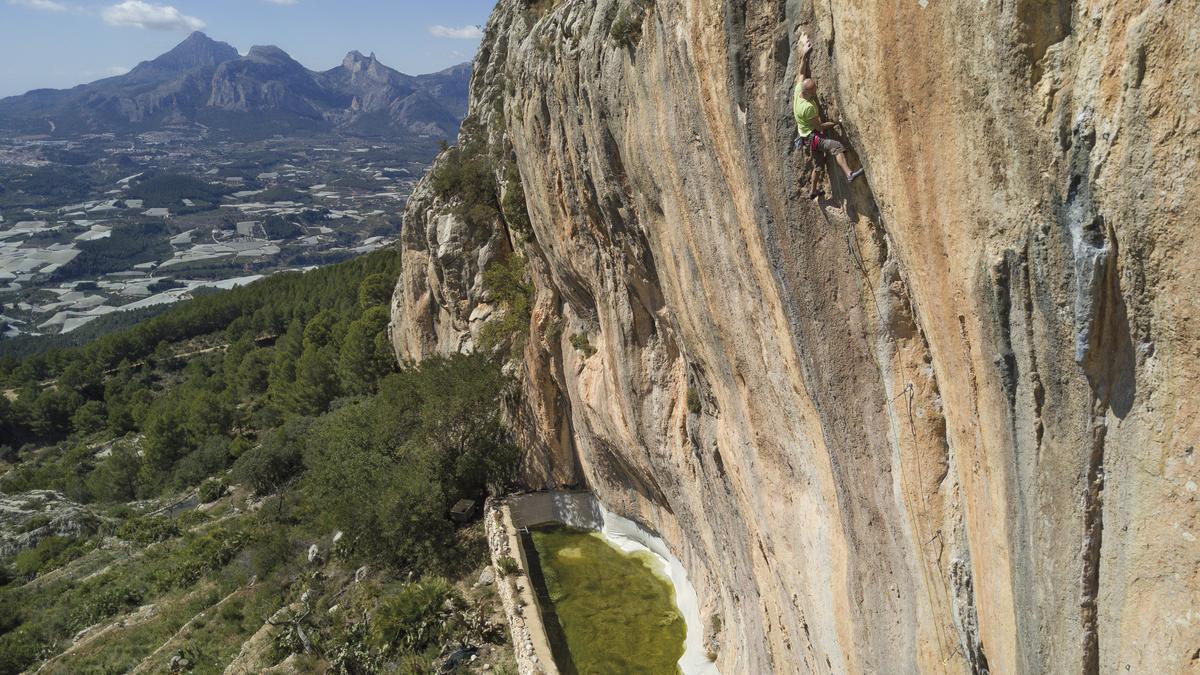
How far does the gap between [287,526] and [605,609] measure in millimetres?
17472

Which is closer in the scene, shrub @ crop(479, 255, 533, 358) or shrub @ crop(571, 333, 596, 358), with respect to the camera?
shrub @ crop(571, 333, 596, 358)

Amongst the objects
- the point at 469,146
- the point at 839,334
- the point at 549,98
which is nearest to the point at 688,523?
the point at 839,334

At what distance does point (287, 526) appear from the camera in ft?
99.8

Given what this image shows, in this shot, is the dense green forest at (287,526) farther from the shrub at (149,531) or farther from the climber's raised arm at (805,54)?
the climber's raised arm at (805,54)

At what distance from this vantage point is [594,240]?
1658 cm

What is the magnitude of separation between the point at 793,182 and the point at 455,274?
20.7 m

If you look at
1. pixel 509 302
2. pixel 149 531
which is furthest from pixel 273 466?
pixel 509 302

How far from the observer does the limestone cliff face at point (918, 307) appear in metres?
5.26

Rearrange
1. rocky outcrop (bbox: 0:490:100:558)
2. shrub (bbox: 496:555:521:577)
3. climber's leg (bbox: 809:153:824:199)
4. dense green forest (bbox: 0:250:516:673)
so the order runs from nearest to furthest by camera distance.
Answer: climber's leg (bbox: 809:153:824:199), shrub (bbox: 496:555:521:577), dense green forest (bbox: 0:250:516:673), rocky outcrop (bbox: 0:490:100:558)

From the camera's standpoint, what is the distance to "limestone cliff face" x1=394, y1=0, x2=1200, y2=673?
Result: 17.3ft

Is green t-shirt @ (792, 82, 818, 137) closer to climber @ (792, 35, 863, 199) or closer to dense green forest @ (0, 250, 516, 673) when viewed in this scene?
climber @ (792, 35, 863, 199)

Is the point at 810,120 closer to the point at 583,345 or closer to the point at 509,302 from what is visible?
the point at 583,345

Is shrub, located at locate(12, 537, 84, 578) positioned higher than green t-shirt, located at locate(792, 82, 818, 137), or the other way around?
green t-shirt, located at locate(792, 82, 818, 137)

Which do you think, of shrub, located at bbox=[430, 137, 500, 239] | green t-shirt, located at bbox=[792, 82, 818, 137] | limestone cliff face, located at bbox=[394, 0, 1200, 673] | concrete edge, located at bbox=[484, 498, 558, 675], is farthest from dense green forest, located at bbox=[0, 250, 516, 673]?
green t-shirt, located at bbox=[792, 82, 818, 137]
